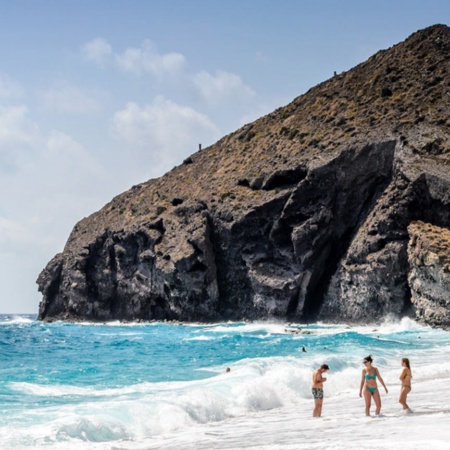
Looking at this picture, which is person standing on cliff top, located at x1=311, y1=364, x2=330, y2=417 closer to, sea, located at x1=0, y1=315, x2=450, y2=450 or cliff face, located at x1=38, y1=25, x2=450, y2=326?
sea, located at x1=0, y1=315, x2=450, y2=450

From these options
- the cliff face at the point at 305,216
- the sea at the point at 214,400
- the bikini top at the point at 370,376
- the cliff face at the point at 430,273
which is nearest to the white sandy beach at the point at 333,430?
the sea at the point at 214,400

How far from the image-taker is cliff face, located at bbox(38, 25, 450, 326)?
63.2 m

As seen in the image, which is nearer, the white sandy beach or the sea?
the white sandy beach

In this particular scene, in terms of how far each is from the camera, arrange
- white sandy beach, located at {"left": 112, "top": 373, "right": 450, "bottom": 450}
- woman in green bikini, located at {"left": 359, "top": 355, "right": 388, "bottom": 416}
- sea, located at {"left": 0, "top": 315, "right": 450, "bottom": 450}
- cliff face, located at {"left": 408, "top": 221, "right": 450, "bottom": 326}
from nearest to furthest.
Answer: white sandy beach, located at {"left": 112, "top": 373, "right": 450, "bottom": 450} → sea, located at {"left": 0, "top": 315, "right": 450, "bottom": 450} → woman in green bikini, located at {"left": 359, "top": 355, "right": 388, "bottom": 416} → cliff face, located at {"left": 408, "top": 221, "right": 450, "bottom": 326}

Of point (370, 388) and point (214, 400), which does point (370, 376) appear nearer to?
point (370, 388)

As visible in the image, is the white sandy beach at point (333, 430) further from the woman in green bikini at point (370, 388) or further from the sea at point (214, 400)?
the woman in green bikini at point (370, 388)

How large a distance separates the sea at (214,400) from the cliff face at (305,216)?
2033 cm

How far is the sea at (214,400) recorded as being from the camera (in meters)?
15.6

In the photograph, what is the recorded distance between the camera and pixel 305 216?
71875mm

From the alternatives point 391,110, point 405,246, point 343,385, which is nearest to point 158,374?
point 343,385

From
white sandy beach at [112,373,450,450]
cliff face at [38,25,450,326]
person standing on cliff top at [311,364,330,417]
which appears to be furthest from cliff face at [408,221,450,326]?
person standing on cliff top at [311,364,330,417]

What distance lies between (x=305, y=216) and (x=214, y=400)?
51610mm

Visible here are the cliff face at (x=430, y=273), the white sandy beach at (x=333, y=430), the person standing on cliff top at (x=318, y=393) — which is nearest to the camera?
the white sandy beach at (x=333, y=430)

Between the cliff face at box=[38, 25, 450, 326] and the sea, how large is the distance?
20.3 meters
